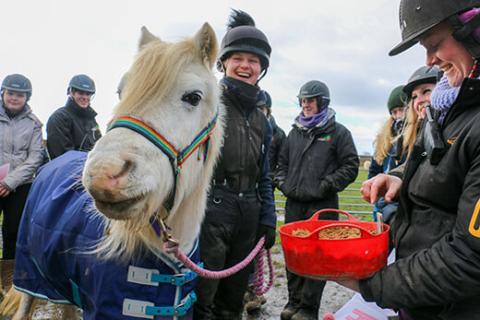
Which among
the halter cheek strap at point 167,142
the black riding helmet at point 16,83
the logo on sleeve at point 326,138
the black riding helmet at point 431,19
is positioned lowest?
the halter cheek strap at point 167,142

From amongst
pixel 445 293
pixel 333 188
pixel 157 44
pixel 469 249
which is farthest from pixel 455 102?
pixel 333 188

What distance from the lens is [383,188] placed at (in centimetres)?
174

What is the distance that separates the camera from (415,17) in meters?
1.33

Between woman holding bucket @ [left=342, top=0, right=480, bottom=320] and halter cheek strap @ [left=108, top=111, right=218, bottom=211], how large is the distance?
3.20 feet

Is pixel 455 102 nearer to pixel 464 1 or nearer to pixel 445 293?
pixel 464 1

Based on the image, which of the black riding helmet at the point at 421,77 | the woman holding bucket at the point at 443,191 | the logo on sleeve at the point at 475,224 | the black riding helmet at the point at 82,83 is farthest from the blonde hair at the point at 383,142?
the black riding helmet at the point at 82,83

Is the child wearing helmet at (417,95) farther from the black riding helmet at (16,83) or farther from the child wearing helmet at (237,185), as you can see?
the black riding helmet at (16,83)

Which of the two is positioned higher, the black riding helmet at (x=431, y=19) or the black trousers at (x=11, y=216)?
the black riding helmet at (x=431, y=19)

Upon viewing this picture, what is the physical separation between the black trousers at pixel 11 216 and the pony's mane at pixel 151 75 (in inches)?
142

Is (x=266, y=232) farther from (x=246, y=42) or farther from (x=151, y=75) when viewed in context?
(x=151, y=75)

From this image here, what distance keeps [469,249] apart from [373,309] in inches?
40.9

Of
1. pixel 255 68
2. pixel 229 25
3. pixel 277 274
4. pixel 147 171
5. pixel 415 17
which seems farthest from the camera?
pixel 277 274

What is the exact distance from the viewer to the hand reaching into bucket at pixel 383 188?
1.65m

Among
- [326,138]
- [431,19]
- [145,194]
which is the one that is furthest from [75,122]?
[431,19]
